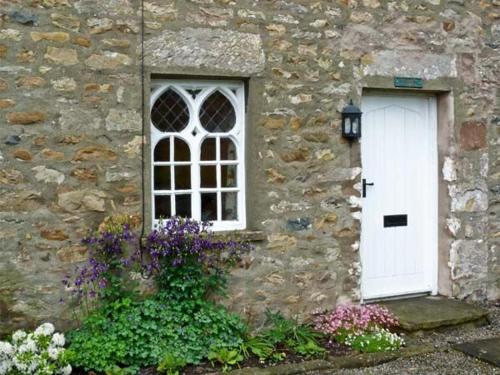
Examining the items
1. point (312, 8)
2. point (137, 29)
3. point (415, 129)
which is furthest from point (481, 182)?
point (137, 29)

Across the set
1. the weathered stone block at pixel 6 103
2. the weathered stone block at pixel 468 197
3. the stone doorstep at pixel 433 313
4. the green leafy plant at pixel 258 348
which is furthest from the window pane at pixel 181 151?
the weathered stone block at pixel 468 197

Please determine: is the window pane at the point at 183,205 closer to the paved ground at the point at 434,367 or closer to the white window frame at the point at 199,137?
the white window frame at the point at 199,137

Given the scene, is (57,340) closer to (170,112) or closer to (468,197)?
(170,112)

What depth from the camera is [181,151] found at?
5770mm

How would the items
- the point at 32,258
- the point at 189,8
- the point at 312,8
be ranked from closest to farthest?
the point at 32,258 < the point at 189,8 < the point at 312,8

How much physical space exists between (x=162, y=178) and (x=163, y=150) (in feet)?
0.81

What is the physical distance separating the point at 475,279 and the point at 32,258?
4479 mm

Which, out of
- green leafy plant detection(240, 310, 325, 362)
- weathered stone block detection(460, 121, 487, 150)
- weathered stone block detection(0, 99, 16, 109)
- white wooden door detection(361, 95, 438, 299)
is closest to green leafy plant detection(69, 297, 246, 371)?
green leafy plant detection(240, 310, 325, 362)

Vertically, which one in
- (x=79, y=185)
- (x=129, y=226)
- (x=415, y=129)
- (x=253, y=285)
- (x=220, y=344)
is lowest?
(x=220, y=344)

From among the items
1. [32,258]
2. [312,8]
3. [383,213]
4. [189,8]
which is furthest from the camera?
[383,213]

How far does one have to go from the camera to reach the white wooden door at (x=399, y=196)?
21.6ft

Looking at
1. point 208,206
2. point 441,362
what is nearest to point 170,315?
point 208,206

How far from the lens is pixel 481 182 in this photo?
22.7ft

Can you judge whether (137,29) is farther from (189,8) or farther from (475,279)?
(475,279)
